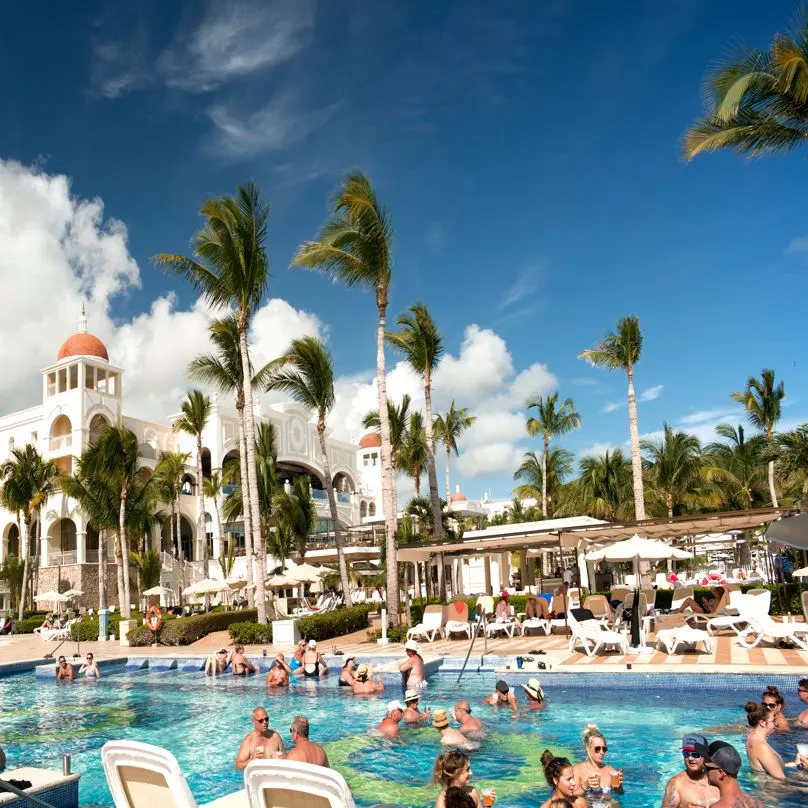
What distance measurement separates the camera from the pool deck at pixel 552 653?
447 inches

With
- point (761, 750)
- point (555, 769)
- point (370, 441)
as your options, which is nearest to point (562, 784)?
point (555, 769)

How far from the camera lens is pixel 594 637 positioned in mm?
13383

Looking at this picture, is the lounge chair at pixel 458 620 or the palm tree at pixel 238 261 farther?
the palm tree at pixel 238 261

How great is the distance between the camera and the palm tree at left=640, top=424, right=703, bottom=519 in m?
36.8

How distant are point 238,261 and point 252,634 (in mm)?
9795

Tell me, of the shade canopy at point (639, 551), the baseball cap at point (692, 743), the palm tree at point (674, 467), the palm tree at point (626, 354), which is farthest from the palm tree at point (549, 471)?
the baseball cap at point (692, 743)

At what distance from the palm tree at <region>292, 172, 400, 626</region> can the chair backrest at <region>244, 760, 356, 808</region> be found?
1461 centimetres

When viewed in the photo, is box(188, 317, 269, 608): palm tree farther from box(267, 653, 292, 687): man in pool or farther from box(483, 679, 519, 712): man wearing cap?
box(483, 679, 519, 712): man wearing cap

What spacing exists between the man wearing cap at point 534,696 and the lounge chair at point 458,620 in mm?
6594

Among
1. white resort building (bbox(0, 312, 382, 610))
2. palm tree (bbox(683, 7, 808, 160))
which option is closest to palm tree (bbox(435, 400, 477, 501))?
white resort building (bbox(0, 312, 382, 610))

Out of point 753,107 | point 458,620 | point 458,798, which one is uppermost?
point 753,107

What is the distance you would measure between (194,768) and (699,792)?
6.27 m

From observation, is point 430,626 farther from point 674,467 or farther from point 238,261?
point 674,467

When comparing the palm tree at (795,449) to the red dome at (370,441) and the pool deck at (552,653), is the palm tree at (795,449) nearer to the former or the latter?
the pool deck at (552,653)
